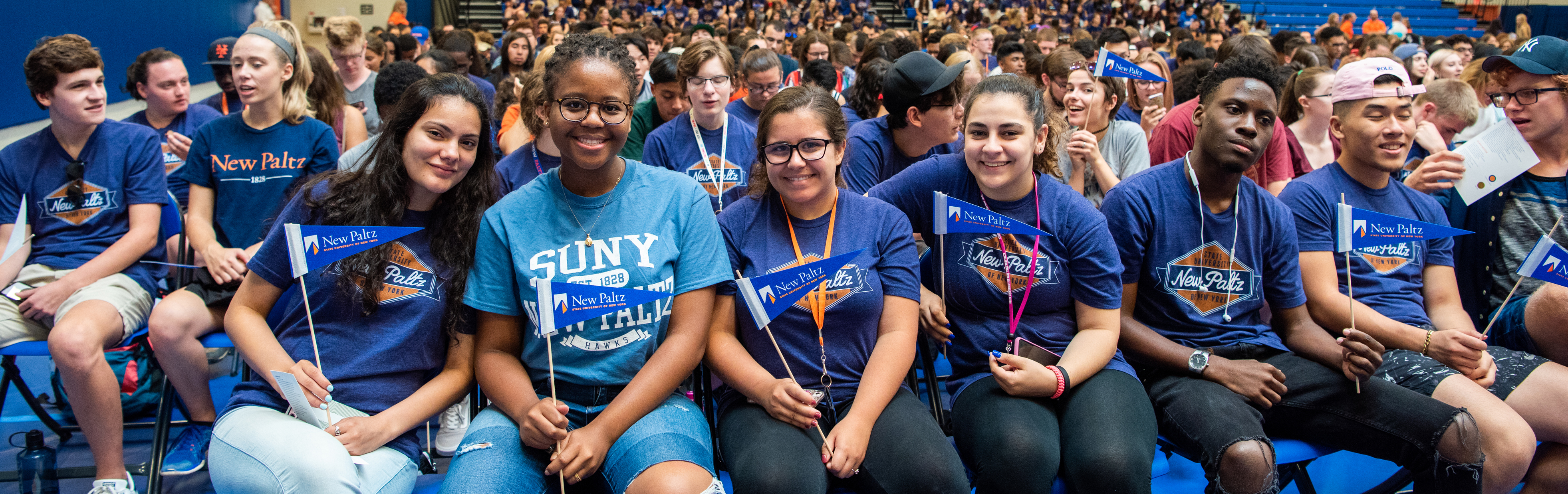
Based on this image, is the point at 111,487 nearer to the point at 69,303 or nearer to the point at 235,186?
the point at 69,303

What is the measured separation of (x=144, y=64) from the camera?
3.88m

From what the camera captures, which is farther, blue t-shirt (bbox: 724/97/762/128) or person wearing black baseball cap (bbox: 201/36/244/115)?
person wearing black baseball cap (bbox: 201/36/244/115)

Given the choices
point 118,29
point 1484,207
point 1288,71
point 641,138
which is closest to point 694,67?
point 641,138

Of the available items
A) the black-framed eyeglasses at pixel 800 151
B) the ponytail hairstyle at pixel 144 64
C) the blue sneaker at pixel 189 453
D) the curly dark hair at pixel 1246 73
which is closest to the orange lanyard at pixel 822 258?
the black-framed eyeglasses at pixel 800 151

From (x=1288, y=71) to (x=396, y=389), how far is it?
4.85 m

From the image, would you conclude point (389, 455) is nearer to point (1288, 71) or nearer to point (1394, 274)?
point (1394, 274)

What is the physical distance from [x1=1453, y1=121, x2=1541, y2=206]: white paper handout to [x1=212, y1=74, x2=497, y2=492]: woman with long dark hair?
3.08 m

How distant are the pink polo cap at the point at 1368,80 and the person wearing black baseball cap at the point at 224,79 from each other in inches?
196

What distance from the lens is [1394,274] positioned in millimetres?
2754

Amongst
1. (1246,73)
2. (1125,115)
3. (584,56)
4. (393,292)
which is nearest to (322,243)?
(393,292)

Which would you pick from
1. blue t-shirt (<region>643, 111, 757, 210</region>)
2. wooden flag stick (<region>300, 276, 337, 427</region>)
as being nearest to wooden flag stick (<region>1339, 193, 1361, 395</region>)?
blue t-shirt (<region>643, 111, 757, 210</region>)

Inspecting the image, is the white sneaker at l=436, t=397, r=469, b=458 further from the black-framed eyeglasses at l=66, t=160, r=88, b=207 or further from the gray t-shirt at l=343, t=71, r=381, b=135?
the gray t-shirt at l=343, t=71, r=381, b=135

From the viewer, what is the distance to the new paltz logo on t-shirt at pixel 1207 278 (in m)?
2.47

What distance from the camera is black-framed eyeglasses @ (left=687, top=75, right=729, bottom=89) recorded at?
3.77m
